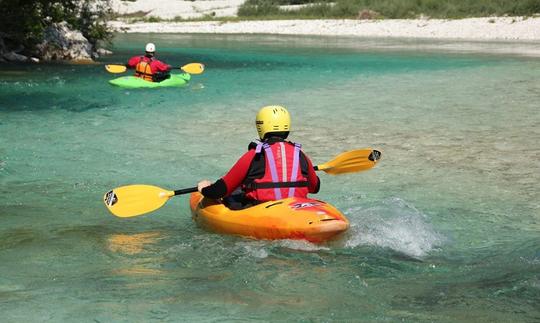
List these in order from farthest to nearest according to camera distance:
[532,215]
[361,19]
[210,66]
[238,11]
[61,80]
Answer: [238,11], [361,19], [210,66], [61,80], [532,215]

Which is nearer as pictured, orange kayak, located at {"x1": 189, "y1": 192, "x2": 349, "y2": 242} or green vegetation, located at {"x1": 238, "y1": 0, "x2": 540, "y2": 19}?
orange kayak, located at {"x1": 189, "y1": 192, "x2": 349, "y2": 242}

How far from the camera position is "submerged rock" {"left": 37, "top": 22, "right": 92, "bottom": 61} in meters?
24.2

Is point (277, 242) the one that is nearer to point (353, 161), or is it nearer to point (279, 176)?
point (279, 176)

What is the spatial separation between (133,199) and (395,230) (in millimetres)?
2299

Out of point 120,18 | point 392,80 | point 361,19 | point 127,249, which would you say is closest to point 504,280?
point 127,249

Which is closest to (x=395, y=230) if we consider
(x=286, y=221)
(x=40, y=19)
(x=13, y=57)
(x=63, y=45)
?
(x=286, y=221)

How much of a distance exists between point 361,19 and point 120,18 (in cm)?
2163

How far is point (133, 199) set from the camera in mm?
6922

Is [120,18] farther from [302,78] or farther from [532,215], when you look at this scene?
[532,215]

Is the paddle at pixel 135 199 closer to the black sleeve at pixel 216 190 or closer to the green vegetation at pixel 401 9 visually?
the black sleeve at pixel 216 190

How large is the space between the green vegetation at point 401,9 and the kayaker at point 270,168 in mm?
36530

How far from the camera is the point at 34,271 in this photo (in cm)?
571

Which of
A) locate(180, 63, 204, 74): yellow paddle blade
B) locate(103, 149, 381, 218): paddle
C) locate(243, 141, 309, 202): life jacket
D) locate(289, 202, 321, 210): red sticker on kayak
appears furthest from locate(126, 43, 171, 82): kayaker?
locate(289, 202, 321, 210): red sticker on kayak

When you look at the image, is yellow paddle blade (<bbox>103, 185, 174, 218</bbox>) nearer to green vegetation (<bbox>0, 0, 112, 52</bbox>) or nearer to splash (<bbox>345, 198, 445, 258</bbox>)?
splash (<bbox>345, 198, 445, 258</bbox>)
